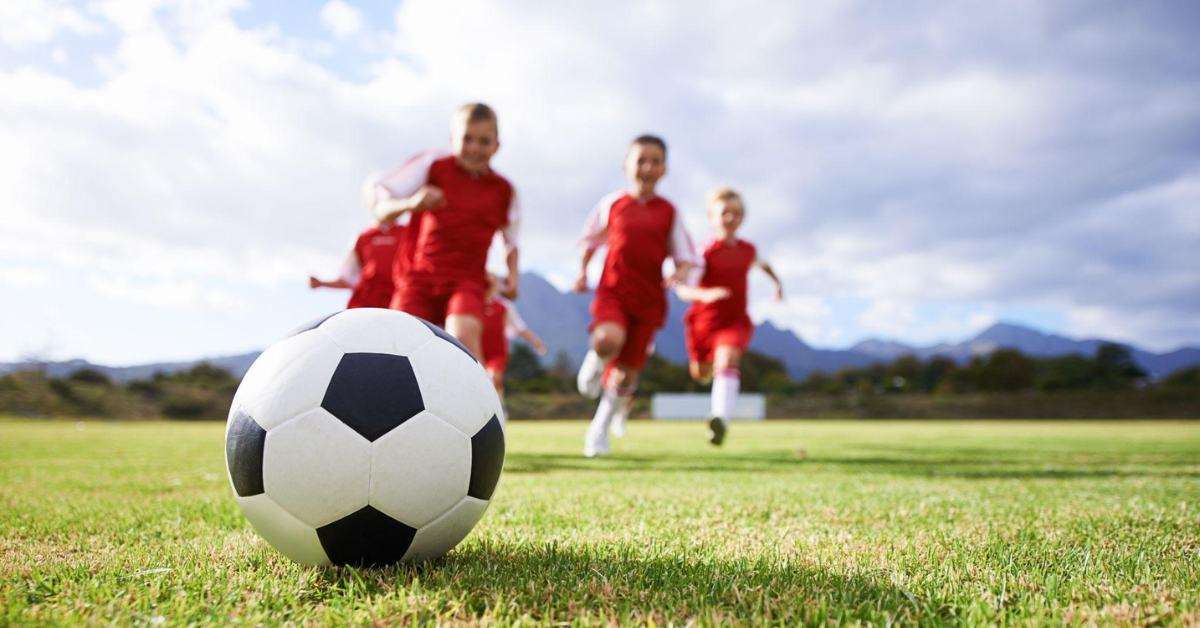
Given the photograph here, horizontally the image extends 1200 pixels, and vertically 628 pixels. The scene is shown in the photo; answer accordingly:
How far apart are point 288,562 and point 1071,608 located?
1.97 metres

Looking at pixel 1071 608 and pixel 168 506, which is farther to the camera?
pixel 168 506

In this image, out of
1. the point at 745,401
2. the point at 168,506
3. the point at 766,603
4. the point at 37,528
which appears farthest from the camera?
the point at 745,401

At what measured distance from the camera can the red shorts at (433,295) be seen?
15.2 ft

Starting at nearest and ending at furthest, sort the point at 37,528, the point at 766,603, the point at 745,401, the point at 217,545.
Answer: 1. the point at 766,603
2. the point at 217,545
3. the point at 37,528
4. the point at 745,401

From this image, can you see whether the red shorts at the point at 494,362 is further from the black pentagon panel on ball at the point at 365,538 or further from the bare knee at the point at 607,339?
the black pentagon panel on ball at the point at 365,538

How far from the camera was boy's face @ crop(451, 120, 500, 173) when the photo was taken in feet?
15.0

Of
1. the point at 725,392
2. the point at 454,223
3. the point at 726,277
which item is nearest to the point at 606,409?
the point at 725,392

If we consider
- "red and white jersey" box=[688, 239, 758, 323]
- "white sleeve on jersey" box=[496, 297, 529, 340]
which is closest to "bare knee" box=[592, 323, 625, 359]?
"red and white jersey" box=[688, 239, 758, 323]

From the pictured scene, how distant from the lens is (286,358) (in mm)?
1815

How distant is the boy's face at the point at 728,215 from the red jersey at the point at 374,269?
360 centimetres

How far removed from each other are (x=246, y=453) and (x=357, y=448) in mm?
345

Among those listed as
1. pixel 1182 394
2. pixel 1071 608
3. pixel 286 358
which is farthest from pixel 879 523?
pixel 1182 394

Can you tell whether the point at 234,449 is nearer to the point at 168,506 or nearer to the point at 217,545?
the point at 217,545

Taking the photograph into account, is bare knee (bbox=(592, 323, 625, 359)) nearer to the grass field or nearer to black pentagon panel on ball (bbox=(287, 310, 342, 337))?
the grass field
